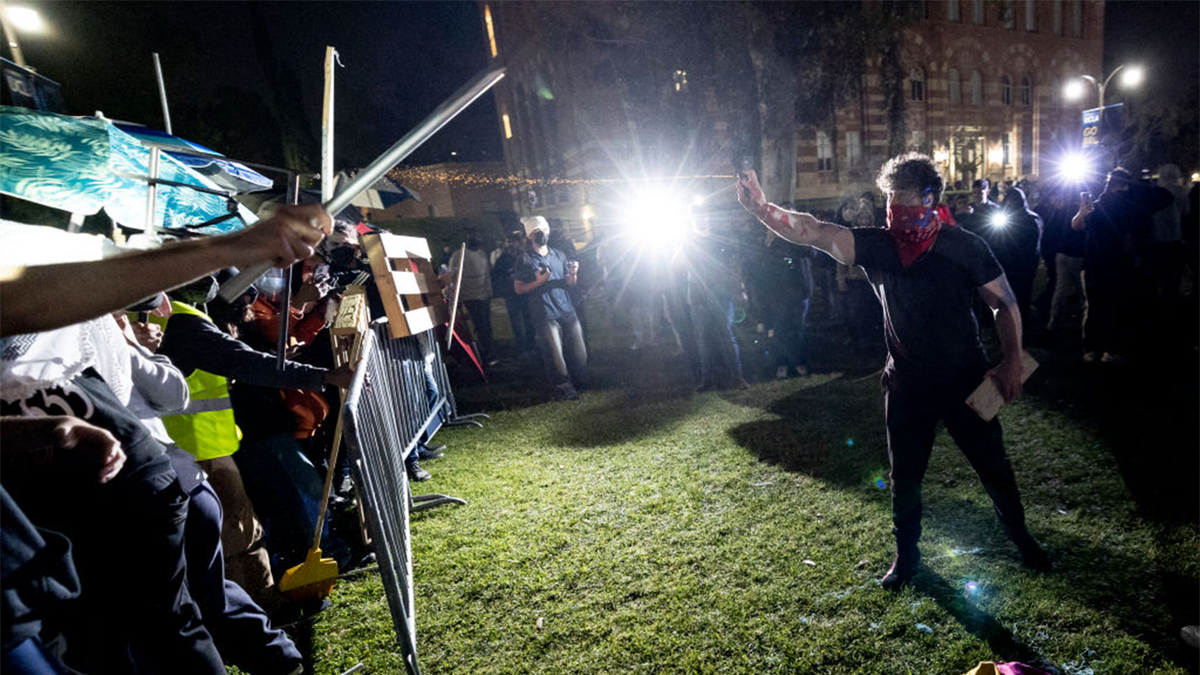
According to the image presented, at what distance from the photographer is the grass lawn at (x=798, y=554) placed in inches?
108

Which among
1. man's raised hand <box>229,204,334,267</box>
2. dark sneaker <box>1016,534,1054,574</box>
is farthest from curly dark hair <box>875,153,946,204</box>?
man's raised hand <box>229,204,334,267</box>

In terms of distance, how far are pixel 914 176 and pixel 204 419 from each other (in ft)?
13.0

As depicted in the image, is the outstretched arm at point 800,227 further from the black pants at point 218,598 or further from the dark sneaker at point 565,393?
the dark sneaker at point 565,393

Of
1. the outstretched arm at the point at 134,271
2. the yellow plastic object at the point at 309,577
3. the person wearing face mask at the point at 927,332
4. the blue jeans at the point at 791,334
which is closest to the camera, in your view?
the outstretched arm at the point at 134,271

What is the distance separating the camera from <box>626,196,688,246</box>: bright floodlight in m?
7.49

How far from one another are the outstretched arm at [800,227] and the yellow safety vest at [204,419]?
10.00 ft

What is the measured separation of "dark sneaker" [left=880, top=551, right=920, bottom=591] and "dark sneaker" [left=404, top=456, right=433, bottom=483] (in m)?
3.83

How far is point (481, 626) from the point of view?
319 centimetres

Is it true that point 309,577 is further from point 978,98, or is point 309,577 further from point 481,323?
point 978,98

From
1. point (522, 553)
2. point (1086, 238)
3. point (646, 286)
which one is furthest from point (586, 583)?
point (1086, 238)

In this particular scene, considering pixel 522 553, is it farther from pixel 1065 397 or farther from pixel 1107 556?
pixel 1065 397

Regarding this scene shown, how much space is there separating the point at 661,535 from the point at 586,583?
27.5 inches

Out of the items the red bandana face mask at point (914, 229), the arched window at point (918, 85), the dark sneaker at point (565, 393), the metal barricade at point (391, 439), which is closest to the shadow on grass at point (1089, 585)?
the red bandana face mask at point (914, 229)

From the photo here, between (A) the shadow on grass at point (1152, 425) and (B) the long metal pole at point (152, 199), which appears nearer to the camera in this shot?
(B) the long metal pole at point (152, 199)
